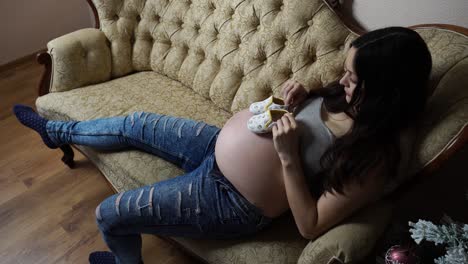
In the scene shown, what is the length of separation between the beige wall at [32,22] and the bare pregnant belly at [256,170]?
2.39 metres

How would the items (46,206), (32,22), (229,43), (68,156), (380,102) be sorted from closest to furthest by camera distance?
(380,102) < (229,43) < (46,206) < (68,156) < (32,22)

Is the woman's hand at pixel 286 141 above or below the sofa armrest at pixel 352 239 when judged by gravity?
above

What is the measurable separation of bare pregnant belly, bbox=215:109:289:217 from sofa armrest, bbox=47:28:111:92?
1040 millimetres

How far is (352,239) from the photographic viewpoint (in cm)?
100

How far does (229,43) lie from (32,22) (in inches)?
79.6

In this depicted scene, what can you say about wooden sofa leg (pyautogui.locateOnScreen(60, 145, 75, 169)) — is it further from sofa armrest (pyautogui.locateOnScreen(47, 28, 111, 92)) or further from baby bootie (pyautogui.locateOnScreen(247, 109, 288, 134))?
baby bootie (pyautogui.locateOnScreen(247, 109, 288, 134))

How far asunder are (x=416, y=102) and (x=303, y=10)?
0.59m

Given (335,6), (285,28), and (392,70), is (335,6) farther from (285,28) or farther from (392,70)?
(392,70)

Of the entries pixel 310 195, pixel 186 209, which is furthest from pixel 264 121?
pixel 186 209

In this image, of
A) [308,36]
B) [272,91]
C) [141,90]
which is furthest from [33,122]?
[308,36]

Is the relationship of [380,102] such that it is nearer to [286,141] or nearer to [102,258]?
[286,141]

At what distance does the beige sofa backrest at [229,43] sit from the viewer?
4.57ft

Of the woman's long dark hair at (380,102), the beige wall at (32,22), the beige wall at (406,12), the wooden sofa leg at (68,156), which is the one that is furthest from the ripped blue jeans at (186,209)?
the beige wall at (32,22)

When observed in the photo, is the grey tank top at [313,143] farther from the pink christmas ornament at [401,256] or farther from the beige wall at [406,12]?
the beige wall at [406,12]
